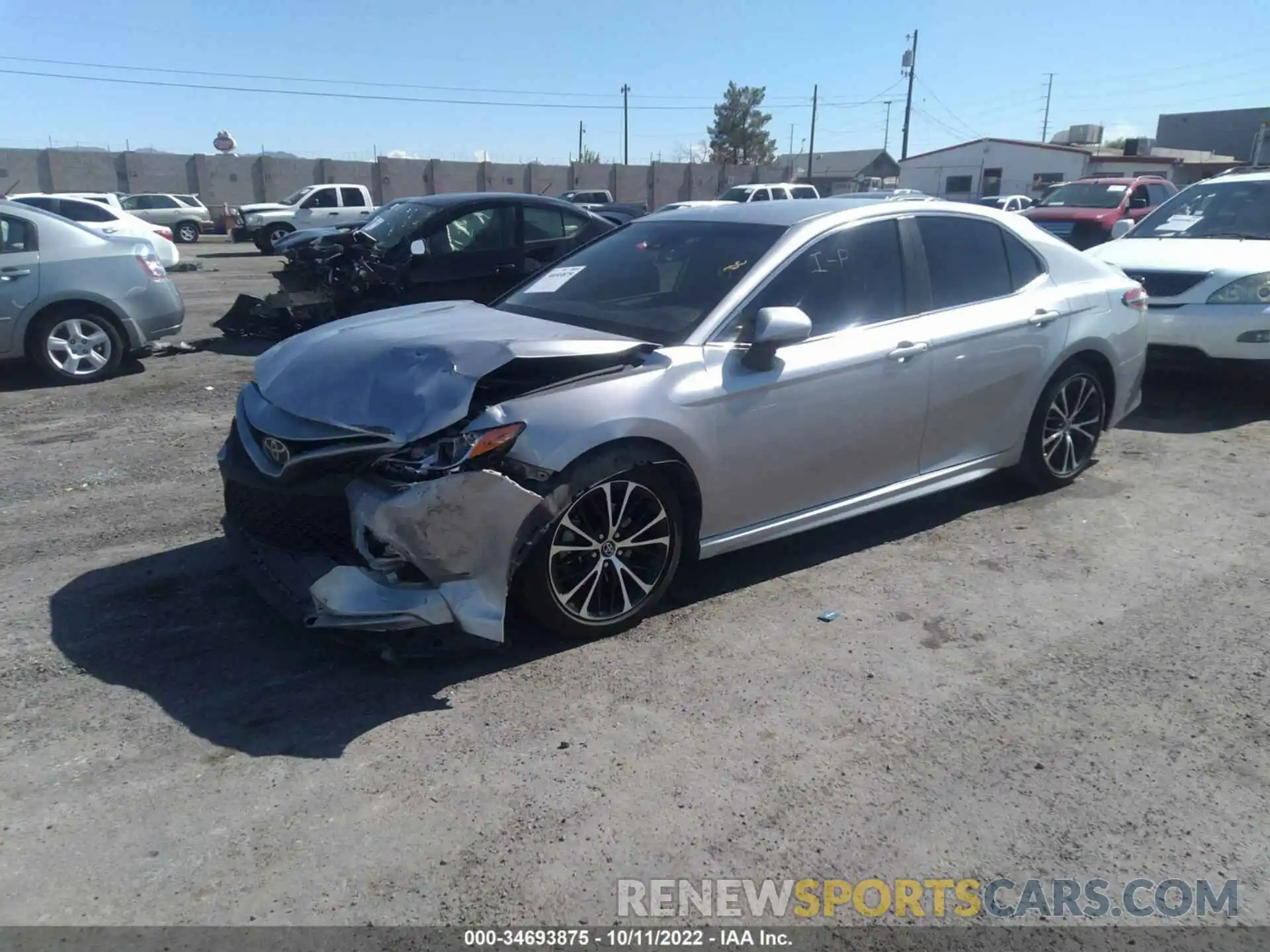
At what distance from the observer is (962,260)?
5199mm

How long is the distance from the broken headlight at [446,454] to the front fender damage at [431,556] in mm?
51

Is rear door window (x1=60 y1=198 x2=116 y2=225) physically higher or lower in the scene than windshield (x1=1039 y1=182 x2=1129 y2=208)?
lower

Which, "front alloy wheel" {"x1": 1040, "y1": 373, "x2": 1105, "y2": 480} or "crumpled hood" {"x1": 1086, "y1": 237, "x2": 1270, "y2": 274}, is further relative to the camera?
"crumpled hood" {"x1": 1086, "y1": 237, "x2": 1270, "y2": 274}

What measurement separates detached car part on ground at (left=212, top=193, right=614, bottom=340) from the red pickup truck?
34.6ft

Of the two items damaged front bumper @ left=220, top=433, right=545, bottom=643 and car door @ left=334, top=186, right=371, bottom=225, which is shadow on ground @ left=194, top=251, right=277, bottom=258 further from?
damaged front bumper @ left=220, top=433, right=545, bottom=643

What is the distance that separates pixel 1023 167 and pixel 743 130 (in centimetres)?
4131

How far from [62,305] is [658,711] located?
7521 millimetres

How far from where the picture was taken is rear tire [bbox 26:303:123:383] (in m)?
8.41

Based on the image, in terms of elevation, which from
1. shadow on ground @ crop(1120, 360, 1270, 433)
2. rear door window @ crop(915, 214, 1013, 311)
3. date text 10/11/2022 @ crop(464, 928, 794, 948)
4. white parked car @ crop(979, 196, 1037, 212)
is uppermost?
white parked car @ crop(979, 196, 1037, 212)

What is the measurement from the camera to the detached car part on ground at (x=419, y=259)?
31.4 feet

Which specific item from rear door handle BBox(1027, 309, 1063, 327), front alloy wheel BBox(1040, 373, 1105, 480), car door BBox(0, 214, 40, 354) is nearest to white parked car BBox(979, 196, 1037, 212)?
front alloy wheel BBox(1040, 373, 1105, 480)

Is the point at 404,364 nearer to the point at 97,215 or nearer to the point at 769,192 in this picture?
the point at 97,215

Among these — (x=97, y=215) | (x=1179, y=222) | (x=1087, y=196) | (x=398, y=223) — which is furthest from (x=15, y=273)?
(x=1087, y=196)

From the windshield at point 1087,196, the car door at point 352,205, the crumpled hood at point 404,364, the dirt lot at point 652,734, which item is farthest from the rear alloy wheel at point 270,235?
the crumpled hood at point 404,364
